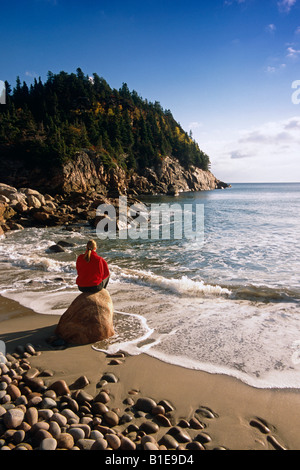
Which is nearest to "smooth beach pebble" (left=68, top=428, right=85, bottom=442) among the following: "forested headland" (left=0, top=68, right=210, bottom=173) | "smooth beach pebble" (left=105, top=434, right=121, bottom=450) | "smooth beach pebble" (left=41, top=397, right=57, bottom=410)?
"smooth beach pebble" (left=105, top=434, right=121, bottom=450)

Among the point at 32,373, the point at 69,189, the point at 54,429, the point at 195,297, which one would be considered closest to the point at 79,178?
the point at 69,189

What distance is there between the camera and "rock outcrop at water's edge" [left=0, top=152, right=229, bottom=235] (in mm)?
23703

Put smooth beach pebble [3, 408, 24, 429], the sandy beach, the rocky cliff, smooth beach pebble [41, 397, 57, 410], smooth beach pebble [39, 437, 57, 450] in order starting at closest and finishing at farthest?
smooth beach pebble [39, 437, 57, 450] < smooth beach pebble [3, 408, 24, 429] < the sandy beach < smooth beach pebble [41, 397, 57, 410] < the rocky cliff

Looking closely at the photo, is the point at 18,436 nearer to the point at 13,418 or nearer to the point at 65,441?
the point at 13,418

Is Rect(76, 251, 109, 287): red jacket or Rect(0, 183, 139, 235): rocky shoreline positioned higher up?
Rect(0, 183, 139, 235): rocky shoreline

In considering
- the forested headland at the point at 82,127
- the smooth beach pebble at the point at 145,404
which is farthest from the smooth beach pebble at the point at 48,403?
the forested headland at the point at 82,127

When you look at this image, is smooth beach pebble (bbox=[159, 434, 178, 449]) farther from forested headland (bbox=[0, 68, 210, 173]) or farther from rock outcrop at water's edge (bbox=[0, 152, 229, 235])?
forested headland (bbox=[0, 68, 210, 173])

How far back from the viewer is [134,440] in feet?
9.59

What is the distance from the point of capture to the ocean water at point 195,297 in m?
4.85

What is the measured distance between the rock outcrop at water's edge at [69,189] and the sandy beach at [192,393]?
1682cm

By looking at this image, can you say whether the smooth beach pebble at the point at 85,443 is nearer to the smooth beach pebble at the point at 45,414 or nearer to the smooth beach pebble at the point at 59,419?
the smooth beach pebble at the point at 59,419

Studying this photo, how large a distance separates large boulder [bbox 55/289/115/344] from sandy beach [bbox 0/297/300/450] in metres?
0.27

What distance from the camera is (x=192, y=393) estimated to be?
3.79 m
